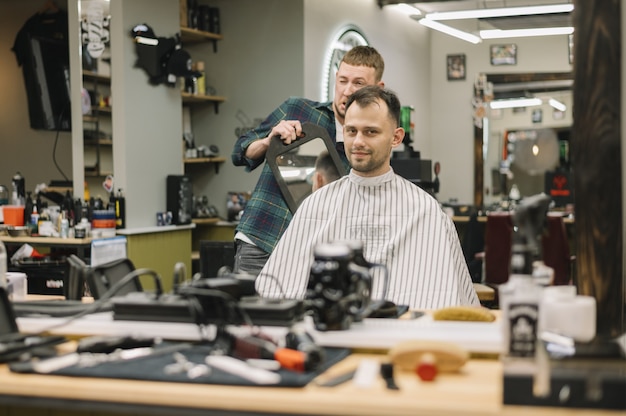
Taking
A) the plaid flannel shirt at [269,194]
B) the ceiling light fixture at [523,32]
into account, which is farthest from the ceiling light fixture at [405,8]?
the plaid flannel shirt at [269,194]

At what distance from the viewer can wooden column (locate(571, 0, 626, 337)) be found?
1895 millimetres

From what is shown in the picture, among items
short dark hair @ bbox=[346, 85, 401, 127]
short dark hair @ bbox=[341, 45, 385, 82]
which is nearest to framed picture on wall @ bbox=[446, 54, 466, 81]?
short dark hair @ bbox=[341, 45, 385, 82]

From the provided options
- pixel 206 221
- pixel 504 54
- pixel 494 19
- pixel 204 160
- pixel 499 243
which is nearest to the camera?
pixel 499 243

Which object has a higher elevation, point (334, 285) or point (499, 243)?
point (334, 285)

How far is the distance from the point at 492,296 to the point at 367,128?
1.54 metres

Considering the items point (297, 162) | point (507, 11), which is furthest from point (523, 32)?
point (297, 162)

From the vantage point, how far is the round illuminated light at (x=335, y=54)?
746cm

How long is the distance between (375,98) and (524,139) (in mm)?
9133

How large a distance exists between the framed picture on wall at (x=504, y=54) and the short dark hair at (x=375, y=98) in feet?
26.3

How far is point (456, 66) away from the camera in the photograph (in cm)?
1081

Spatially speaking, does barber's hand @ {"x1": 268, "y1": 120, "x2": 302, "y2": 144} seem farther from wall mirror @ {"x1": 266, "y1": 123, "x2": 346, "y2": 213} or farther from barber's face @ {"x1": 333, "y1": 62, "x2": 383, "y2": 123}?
barber's face @ {"x1": 333, "y1": 62, "x2": 383, "y2": 123}

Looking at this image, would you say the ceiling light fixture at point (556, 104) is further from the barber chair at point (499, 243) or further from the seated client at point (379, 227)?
the seated client at point (379, 227)

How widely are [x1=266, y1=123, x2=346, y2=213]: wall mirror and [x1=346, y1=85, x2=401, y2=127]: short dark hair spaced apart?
0.57 meters

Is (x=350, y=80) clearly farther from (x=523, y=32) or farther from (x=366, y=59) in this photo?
(x=523, y=32)
